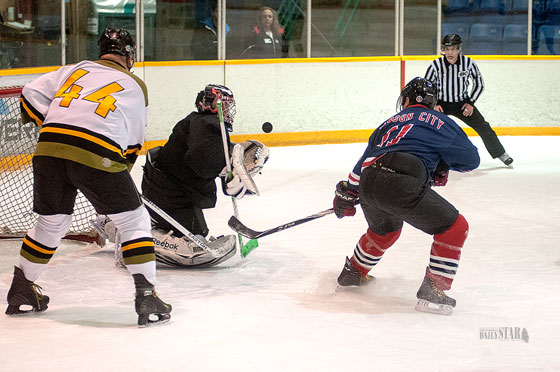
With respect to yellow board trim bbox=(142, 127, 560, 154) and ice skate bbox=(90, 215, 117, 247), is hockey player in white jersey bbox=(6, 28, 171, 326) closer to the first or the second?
ice skate bbox=(90, 215, 117, 247)

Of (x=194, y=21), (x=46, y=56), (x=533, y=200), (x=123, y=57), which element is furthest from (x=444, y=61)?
(x=123, y=57)

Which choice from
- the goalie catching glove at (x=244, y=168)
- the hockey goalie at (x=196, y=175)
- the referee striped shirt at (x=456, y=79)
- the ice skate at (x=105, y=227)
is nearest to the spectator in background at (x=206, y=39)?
the referee striped shirt at (x=456, y=79)

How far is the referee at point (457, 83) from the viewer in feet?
22.4

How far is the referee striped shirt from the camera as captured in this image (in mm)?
6812

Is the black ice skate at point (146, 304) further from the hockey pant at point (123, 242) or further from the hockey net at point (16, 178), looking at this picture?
the hockey net at point (16, 178)

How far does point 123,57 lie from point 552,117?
668 centimetres

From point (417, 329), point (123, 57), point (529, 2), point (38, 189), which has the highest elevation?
point (529, 2)

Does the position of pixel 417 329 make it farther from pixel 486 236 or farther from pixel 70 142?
pixel 486 236

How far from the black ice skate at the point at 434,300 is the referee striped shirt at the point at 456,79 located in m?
3.85

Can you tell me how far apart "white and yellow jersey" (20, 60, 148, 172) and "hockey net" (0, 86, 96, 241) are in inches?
53.1

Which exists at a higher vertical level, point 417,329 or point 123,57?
point 123,57

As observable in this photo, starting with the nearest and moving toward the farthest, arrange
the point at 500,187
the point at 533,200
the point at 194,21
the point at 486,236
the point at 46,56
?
1. the point at 486,236
2. the point at 533,200
3. the point at 500,187
4. the point at 46,56
5. the point at 194,21

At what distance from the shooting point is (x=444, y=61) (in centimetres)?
691

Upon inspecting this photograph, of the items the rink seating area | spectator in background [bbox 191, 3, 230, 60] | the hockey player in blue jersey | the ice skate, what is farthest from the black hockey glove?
the rink seating area
